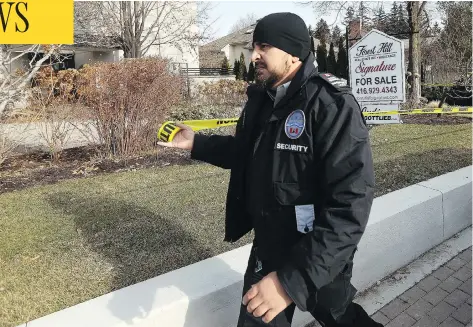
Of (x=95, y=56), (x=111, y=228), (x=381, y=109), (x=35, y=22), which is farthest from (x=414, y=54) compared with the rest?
(x=95, y=56)

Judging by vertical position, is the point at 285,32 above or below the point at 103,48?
below

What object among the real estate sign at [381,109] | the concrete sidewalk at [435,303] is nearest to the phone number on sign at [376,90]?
the real estate sign at [381,109]

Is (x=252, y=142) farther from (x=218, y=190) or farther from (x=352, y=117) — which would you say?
(x=218, y=190)

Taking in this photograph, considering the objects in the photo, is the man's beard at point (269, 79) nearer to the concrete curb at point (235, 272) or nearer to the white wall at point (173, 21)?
the concrete curb at point (235, 272)

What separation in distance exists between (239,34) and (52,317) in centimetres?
5396

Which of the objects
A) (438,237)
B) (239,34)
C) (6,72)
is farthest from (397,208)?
(239,34)

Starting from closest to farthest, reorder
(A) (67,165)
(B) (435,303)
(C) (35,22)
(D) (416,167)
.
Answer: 1. (B) (435,303)
2. (C) (35,22)
3. (D) (416,167)
4. (A) (67,165)

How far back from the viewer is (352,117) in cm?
167

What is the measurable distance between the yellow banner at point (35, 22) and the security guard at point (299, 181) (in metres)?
3.03

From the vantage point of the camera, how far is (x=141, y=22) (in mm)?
22047

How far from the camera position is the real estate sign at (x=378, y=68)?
24.5ft

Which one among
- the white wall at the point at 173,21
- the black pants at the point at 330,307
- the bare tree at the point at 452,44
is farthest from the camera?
the white wall at the point at 173,21

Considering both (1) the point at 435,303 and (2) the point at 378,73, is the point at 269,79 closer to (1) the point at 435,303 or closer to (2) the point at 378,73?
(1) the point at 435,303

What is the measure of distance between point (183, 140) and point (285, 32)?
34.7 inches
